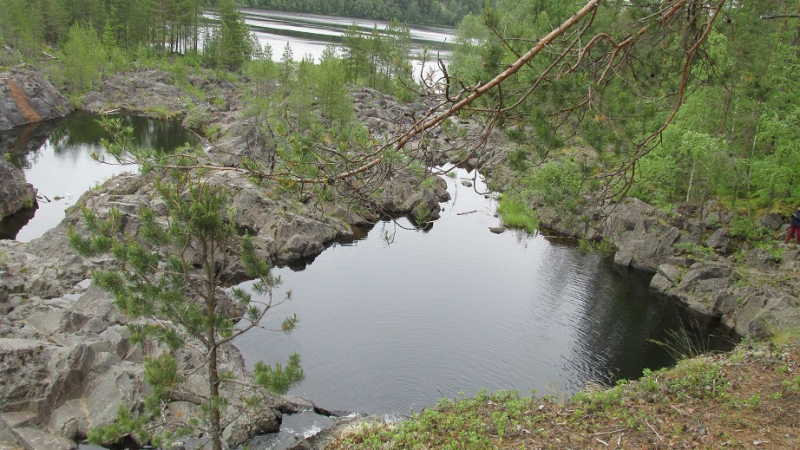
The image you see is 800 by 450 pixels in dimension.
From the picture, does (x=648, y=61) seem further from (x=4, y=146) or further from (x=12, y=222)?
(x=4, y=146)

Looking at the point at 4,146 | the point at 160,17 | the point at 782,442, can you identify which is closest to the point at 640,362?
the point at 782,442

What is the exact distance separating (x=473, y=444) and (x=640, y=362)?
11.4 m

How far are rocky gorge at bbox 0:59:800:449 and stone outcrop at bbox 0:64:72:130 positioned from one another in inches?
827

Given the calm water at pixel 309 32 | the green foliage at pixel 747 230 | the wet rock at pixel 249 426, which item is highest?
the calm water at pixel 309 32

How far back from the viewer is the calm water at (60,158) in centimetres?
2645

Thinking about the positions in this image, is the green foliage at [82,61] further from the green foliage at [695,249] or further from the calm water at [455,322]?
the green foliage at [695,249]

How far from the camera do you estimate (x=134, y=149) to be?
22.1 ft

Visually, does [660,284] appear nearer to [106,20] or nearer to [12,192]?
[12,192]

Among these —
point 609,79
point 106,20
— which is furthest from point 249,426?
point 106,20

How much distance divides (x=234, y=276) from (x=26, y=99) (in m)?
37.3

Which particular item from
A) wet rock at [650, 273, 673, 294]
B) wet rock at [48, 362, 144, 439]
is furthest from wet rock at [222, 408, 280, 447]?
wet rock at [650, 273, 673, 294]

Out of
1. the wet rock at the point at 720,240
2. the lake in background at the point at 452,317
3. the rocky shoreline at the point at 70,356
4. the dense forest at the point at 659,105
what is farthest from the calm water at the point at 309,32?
the rocky shoreline at the point at 70,356

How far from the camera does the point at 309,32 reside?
110 meters

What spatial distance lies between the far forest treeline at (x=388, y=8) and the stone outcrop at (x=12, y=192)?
117 metres
